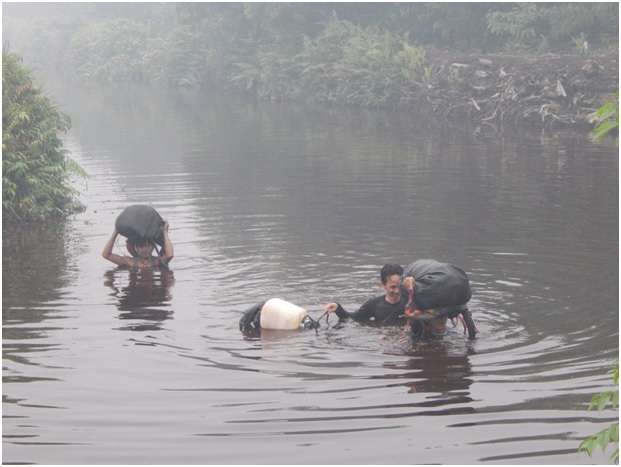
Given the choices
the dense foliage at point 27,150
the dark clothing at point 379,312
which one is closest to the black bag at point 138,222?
the dark clothing at point 379,312

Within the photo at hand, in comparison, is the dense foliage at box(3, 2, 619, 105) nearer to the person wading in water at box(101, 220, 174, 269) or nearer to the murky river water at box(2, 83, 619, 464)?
the murky river water at box(2, 83, 619, 464)

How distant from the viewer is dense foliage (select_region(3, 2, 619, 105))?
41.9 metres

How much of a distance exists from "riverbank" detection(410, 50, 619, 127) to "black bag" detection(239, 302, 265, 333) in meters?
23.2

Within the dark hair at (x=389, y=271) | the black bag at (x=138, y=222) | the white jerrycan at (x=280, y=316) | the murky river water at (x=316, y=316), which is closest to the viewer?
the murky river water at (x=316, y=316)

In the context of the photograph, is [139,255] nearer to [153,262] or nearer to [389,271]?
[153,262]

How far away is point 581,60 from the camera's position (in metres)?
36.2

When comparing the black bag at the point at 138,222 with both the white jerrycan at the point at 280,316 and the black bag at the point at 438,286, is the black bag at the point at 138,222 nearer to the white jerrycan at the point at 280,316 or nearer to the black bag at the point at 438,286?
the white jerrycan at the point at 280,316

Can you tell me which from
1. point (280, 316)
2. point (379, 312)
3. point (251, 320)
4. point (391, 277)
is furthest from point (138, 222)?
point (391, 277)

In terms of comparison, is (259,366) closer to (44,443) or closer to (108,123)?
(44,443)

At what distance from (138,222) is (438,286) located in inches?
218

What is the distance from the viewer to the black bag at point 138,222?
46.9 ft

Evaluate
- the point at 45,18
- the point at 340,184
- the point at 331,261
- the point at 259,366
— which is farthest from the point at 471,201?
the point at 45,18

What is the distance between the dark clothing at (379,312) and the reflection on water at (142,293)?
2.17m

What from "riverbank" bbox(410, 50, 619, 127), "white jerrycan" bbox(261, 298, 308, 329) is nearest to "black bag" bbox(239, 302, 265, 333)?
"white jerrycan" bbox(261, 298, 308, 329)
